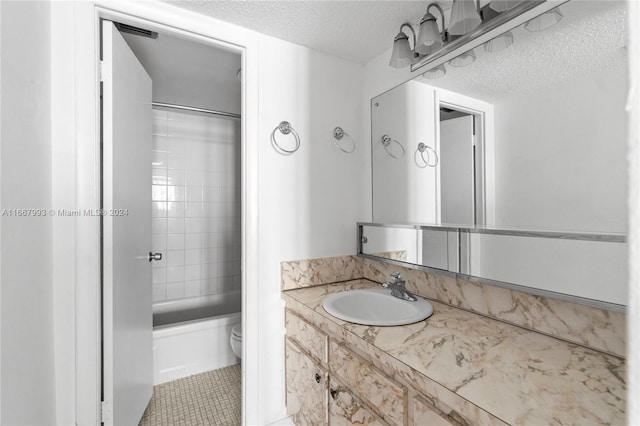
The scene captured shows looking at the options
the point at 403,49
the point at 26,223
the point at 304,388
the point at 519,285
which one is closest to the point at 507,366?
the point at 519,285

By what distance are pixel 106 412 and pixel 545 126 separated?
2.07m

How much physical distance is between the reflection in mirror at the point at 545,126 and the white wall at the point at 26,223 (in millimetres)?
1565

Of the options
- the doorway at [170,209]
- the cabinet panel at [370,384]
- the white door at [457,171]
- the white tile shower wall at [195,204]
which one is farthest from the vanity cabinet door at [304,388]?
the white tile shower wall at [195,204]

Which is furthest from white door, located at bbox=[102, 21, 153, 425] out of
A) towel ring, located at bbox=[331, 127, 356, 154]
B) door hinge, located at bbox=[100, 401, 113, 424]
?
towel ring, located at bbox=[331, 127, 356, 154]

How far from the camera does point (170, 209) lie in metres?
2.84

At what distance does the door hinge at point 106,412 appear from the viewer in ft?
4.05

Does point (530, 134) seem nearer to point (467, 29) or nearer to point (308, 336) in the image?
point (467, 29)

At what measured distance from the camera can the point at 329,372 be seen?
3.93ft

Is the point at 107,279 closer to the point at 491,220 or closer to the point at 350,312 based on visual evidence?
the point at 350,312

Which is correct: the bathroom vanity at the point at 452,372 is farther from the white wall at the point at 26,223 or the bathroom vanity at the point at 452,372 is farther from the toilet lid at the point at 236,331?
the white wall at the point at 26,223

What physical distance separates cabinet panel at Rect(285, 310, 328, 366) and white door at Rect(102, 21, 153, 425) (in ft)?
2.61

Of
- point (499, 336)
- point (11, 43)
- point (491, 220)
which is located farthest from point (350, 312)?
point (11, 43)

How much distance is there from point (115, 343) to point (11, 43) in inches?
46.2

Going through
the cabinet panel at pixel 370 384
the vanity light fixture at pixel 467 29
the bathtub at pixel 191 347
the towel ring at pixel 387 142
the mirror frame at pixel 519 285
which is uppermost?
the vanity light fixture at pixel 467 29
